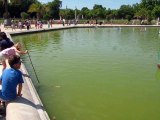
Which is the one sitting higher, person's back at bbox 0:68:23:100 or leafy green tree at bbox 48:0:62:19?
leafy green tree at bbox 48:0:62:19

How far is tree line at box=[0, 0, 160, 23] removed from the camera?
87475mm

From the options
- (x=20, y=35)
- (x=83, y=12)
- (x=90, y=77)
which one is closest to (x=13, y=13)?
(x=83, y=12)

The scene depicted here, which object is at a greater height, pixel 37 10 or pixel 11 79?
pixel 37 10

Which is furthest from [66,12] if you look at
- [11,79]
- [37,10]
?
[11,79]

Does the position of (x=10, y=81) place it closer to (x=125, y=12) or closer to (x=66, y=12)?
(x=66, y=12)

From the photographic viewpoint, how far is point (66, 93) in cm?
1145

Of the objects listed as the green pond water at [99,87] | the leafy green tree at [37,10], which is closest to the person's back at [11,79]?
the green pond water at [99,87]

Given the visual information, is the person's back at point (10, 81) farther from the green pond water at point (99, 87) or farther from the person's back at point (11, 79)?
the green pond water at point (99, 87)

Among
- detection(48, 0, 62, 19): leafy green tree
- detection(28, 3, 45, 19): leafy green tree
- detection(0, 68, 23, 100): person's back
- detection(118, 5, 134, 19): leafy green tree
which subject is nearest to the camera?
detection(0, 68, 23, 100): person's back

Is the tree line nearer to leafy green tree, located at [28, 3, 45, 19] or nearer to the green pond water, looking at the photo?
leafy green tree, located at [28, 3, 45, 19]

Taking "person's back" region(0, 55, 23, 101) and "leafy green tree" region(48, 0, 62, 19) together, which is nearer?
"person's back" region(0, 55, 23, 101)

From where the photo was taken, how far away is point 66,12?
321 ft

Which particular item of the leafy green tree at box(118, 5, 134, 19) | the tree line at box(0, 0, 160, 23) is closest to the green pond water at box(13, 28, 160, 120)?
the tree line at box(0, 0, 160, 23)

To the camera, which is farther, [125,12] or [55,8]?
[125,12]
